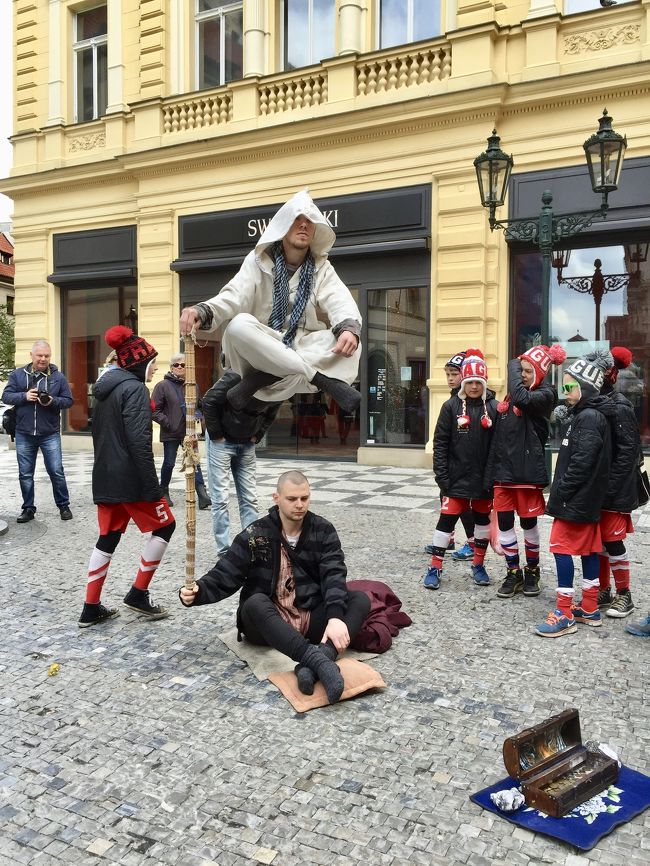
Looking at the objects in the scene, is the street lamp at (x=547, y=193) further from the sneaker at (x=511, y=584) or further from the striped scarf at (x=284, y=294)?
the striped scarf at (x=284, y=294)

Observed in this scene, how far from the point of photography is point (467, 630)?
15.9 feet

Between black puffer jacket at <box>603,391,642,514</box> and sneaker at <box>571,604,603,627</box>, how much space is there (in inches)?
27.1

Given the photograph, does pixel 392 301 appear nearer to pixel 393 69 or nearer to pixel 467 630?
pixel 393 69

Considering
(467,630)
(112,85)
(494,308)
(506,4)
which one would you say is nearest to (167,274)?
(112,85)

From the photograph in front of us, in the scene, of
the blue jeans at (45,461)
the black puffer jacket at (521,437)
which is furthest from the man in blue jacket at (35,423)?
the black puffer jacket at (521,437)

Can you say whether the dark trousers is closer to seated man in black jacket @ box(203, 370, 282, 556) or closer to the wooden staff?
the wooden staff

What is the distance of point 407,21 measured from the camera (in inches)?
532

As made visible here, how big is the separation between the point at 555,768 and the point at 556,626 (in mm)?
1958

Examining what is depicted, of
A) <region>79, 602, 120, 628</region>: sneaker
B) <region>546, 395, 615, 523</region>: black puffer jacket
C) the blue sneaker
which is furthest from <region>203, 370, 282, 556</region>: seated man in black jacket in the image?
<region>546, 395, 615, 523</region>: black puffer jacket

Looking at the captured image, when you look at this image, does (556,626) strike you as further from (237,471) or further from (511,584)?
(237,471)

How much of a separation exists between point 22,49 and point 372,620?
18.3 metres

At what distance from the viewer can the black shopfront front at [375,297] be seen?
1316cm

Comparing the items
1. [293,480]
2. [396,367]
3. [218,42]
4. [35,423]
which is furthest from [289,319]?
[218,42]

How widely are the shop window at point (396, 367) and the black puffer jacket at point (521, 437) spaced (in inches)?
295
